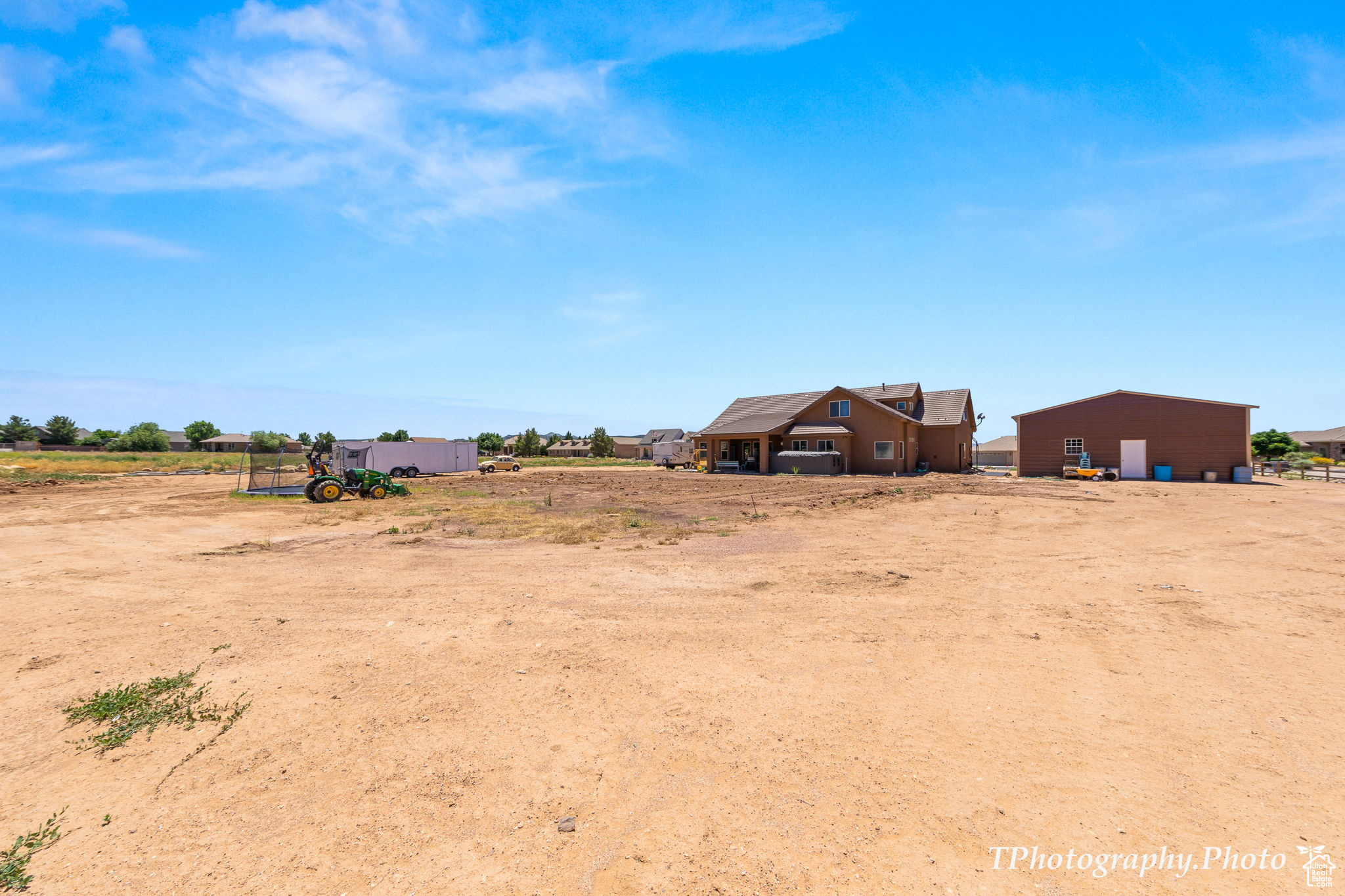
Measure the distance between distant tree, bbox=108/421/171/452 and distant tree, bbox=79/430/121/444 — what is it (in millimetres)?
1129

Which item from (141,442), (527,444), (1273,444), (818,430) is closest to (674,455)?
(818,430)

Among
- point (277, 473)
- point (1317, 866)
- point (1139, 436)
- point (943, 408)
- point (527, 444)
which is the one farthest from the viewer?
point (527, 444)

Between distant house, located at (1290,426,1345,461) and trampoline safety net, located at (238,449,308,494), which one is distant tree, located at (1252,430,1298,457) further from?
trampoline safety net, located at (238,449,308,494)

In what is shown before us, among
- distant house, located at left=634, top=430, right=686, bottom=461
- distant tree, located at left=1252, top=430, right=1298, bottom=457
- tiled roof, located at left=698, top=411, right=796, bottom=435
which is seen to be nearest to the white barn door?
tiled roof, located at left=698, top=411, right=796, bottom=435

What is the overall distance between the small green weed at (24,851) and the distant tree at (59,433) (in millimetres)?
128189

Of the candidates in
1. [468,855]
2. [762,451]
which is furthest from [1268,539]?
[762,451]

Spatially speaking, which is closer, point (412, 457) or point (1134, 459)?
point (1134, 459)

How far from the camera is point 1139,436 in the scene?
111 feet

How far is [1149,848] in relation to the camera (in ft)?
11.2

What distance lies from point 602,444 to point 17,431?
88.5 m

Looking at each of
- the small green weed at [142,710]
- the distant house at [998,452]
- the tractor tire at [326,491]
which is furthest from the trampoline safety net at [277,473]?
the distant house at [998,452]

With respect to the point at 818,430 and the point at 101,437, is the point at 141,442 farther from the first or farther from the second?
the point at 818,430

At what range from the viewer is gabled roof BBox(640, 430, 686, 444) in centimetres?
10444

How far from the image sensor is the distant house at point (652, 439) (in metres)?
102
